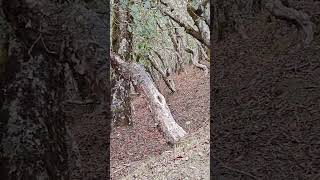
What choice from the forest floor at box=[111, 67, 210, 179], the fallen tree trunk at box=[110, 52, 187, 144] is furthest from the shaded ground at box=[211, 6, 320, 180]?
the fallen tree trunk at box=[110, 52, 187, 144]

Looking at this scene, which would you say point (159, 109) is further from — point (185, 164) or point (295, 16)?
point (295, 16)

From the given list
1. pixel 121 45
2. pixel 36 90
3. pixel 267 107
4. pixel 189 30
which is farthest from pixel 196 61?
pixel 36 90

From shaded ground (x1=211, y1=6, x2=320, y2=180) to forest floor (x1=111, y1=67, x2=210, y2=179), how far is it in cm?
45

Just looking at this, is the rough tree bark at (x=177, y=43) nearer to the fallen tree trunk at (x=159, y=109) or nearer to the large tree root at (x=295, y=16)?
the fallen tree trunk at (x=159, y=109)

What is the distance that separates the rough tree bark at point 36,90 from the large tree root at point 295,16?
3.00 meters

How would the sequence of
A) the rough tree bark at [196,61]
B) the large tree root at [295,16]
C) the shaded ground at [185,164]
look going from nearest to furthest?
1. the large tree root at [295,16]
2. the shaded ground at [185,164]
3. the rough tree bark at [196,61]

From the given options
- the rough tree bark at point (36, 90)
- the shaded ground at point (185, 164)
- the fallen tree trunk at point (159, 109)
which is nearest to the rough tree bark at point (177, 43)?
the fallen tree trunk at point (159, 109)

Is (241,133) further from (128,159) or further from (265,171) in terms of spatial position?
(128,159)

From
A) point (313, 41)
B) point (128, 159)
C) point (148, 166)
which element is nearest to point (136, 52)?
point (128, 159)

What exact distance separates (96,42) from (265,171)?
2.34m

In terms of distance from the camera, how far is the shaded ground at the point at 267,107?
135 inches

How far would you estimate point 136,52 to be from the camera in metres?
9.09

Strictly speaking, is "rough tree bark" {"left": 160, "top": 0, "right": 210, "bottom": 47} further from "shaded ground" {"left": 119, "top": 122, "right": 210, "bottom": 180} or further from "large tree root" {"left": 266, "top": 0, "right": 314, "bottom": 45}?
"large tree root" {"left": 266, "top": 0, "right": 314, "bottom": 45}

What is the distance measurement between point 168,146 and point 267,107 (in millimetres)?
2826
